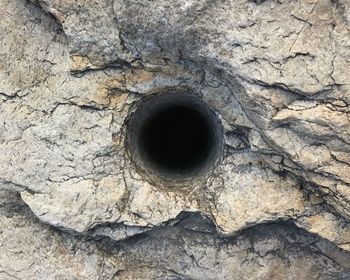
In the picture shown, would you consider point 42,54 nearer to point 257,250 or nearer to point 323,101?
point 323,101

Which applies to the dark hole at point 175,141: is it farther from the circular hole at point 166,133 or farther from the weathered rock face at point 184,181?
the weathered rock face at point 184,181

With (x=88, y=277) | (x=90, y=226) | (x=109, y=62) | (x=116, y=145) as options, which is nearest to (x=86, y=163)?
(x=116, y=145)

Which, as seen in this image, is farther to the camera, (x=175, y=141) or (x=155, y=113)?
(x=175, y=141)

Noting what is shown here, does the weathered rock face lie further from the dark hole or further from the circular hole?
the dark hole

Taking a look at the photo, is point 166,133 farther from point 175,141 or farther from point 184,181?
point 184,181

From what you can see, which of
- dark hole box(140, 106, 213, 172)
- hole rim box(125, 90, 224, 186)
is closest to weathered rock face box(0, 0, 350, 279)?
hole rim box(125, 90, 224, 186)

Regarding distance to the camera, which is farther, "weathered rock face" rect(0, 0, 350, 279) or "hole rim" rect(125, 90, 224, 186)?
"hole rim" rect(125, 90, 224, 186)

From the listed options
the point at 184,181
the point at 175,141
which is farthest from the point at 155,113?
the point at 175,141

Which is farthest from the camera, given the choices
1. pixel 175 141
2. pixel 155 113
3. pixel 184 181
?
pixel 175 141
